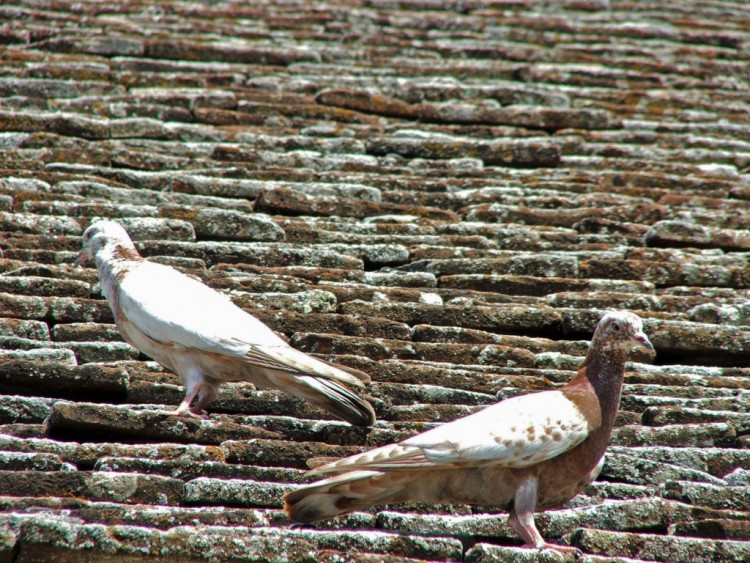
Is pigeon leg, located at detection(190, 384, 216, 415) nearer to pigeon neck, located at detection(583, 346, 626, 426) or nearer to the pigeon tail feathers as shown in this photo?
the pigeon tail feathers

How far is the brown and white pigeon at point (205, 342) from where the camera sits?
3768 mm

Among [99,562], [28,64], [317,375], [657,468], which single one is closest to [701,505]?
[657,468]

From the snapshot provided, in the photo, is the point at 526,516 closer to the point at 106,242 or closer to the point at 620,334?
the point at 620,334

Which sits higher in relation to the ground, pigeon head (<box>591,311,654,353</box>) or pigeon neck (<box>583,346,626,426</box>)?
pigeon head (<box>591,311,654,353</box>)

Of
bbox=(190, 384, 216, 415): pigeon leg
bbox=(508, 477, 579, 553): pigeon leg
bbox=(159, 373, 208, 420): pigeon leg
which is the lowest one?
bbox=(190, 384, 216, 415): pigeon leg

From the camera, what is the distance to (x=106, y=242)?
4.43 m

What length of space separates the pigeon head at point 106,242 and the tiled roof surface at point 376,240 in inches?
7.2

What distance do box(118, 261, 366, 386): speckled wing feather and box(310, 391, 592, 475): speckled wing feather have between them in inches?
28.7

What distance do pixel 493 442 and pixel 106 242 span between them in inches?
82.0

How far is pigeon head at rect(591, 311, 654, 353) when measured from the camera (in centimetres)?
356

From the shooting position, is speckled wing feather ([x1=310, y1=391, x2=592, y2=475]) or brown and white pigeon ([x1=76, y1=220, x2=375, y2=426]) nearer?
speckled wing feather ([x1=310, y1=391, x2=592, y2=475])

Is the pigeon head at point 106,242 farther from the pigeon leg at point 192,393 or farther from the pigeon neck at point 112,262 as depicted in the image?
the pigeon leg at point 192,393

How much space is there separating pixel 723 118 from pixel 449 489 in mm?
4315

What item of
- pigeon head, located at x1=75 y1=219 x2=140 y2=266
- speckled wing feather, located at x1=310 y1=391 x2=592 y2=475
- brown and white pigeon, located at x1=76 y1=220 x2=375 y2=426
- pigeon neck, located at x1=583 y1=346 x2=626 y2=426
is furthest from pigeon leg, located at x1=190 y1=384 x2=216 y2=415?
pigeon neck, located at x1=583 y1=346 x2=626 y2=426
